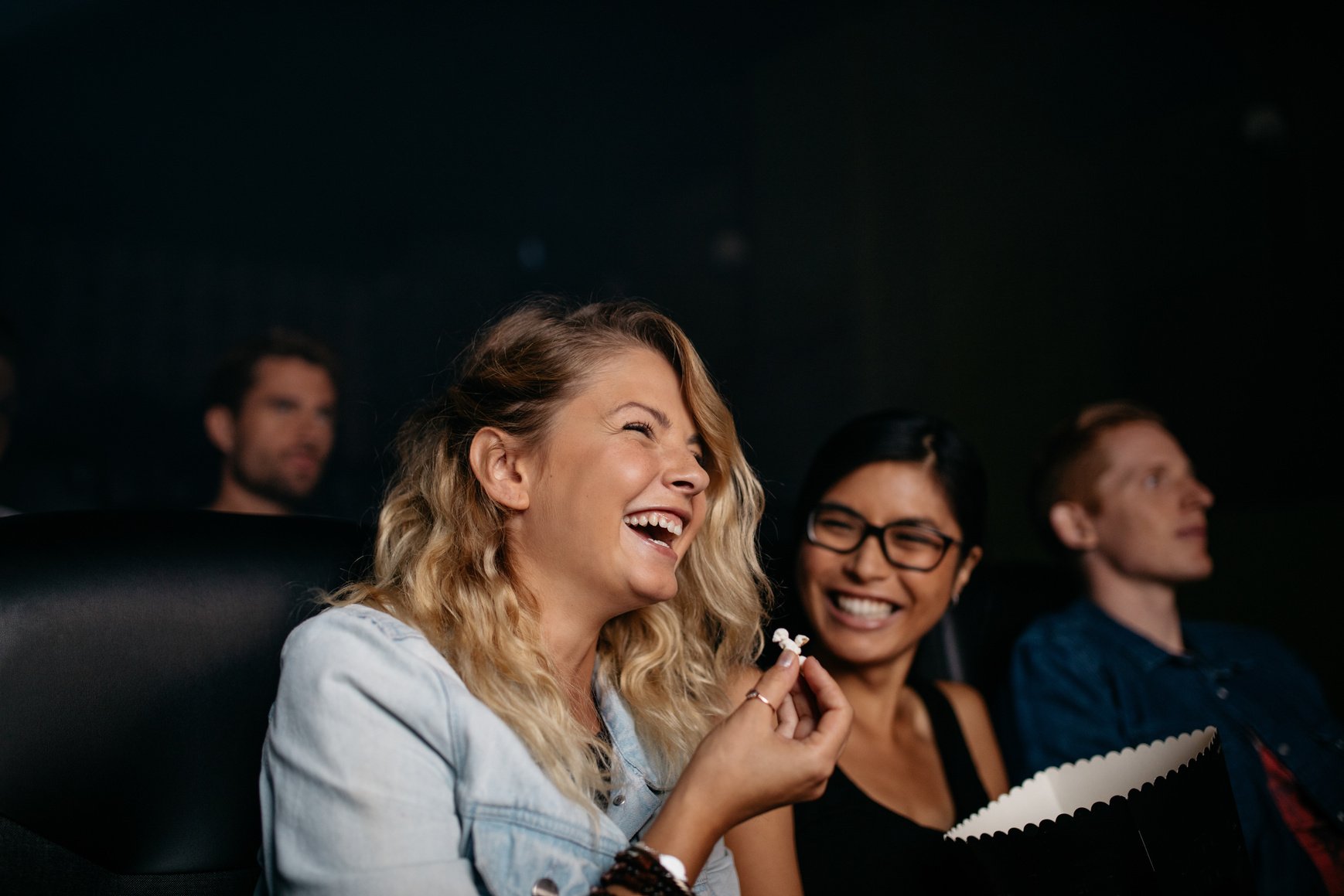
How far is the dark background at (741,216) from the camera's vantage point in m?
2.52

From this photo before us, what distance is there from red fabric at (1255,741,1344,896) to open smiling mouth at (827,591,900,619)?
0.70m

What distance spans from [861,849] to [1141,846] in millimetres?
561

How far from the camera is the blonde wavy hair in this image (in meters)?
1.03

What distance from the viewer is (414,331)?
3152mm

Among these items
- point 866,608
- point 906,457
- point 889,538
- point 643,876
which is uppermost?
point 906,457

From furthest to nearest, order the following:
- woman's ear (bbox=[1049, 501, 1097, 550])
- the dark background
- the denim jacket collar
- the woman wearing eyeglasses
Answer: the dark background → woman's ear (bbox=[1049, 501, 1097, 550]) → the denim jacket collar → the woman wearing eyeglasses

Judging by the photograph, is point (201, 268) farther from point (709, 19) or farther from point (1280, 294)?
point (1280, 294)

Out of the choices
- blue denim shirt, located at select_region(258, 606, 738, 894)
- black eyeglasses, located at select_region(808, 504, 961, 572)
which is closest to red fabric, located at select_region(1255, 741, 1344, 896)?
black eyeglasses, located at select_region(808, 504, 961, 572)

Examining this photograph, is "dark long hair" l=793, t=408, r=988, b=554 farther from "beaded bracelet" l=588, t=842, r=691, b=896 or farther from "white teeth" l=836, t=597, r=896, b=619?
"beaded bracelet" l=588, t=842, r=691, b=896

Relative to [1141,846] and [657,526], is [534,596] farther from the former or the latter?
[1141,846]

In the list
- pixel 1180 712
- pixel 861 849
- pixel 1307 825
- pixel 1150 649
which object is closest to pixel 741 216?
pixel 1150 649

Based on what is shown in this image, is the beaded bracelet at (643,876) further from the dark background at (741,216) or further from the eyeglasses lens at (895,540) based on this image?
the dark background at (741,216)

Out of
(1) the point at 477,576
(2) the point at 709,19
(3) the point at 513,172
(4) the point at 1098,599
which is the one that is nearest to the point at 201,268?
(3) the point at 513,172

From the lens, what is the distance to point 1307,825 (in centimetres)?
163
